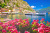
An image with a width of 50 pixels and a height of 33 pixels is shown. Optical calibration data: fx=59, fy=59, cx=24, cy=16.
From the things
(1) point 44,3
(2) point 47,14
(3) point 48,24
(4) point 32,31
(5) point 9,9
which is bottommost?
(4) point 32,31

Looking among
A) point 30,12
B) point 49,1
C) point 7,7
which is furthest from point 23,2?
point 49,1

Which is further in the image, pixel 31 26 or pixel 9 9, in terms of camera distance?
pixel 9 9

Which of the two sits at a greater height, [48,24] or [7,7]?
[7,7]

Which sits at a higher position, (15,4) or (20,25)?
(15,4)

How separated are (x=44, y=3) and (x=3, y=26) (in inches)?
34.6

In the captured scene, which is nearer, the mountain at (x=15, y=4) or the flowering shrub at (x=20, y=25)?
the flowering shrub at (x=20, y=25)

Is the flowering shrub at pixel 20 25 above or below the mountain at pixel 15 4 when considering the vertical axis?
below

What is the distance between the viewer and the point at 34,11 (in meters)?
1.17

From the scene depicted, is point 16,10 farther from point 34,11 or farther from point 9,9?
point 34,11

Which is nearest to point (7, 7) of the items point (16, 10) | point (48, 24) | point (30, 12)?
point (16, 10)

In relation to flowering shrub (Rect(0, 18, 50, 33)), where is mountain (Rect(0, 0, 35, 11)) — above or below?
above

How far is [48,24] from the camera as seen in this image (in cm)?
104

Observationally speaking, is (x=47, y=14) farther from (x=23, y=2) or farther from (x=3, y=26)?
(x=3, y=26)

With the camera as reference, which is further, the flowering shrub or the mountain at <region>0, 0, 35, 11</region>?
the mountain at <region>0, 0, 35, 11</region>
